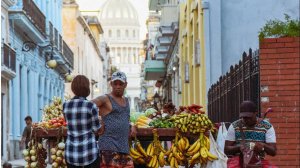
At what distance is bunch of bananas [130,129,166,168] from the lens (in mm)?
11539

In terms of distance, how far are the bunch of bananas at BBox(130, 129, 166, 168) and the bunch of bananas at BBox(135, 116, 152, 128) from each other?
257 mm

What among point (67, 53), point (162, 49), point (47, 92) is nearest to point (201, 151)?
point (162, 49)

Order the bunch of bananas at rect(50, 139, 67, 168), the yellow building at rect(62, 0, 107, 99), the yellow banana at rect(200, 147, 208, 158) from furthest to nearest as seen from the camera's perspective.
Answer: the yellow building at rect(62, 0, 107, 99), the yellow banana at rect(200, 147, 208, 158), the bunch of bananas at rect(50, 139, 67, 168)

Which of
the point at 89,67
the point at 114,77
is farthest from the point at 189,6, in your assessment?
the point at 89,67

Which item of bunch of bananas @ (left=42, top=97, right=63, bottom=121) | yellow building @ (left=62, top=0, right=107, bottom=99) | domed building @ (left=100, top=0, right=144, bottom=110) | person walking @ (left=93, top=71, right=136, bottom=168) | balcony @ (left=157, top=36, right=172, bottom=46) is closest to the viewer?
person walking @ (left=93, top=71, right=136, bottom=168)

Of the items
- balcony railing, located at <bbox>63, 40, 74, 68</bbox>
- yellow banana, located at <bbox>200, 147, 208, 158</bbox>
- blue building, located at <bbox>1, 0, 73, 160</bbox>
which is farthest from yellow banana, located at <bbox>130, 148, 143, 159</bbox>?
balcony railing, located at <bbox>63, 40, 74, 68</bbox>

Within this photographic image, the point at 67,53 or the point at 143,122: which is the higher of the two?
the point at 67,53

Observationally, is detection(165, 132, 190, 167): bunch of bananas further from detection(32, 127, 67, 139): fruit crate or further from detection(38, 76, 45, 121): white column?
detection(38, 76, 45, 121): white column

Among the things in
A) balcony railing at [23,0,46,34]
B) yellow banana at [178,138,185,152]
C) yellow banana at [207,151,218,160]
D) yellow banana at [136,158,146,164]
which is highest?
balcony railing at [23,0,46,34]

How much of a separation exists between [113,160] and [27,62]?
25.8 m

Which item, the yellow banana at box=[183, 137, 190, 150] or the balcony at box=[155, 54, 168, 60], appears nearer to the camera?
the yellow banana at box=[183, 137, 190, 150]

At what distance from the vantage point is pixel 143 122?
468 inches

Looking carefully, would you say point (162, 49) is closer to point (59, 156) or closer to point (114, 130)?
point (59, 156)

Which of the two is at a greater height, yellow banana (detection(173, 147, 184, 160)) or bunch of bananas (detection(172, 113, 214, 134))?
bunch of bananas (detection(172, 113, 214, 134))
